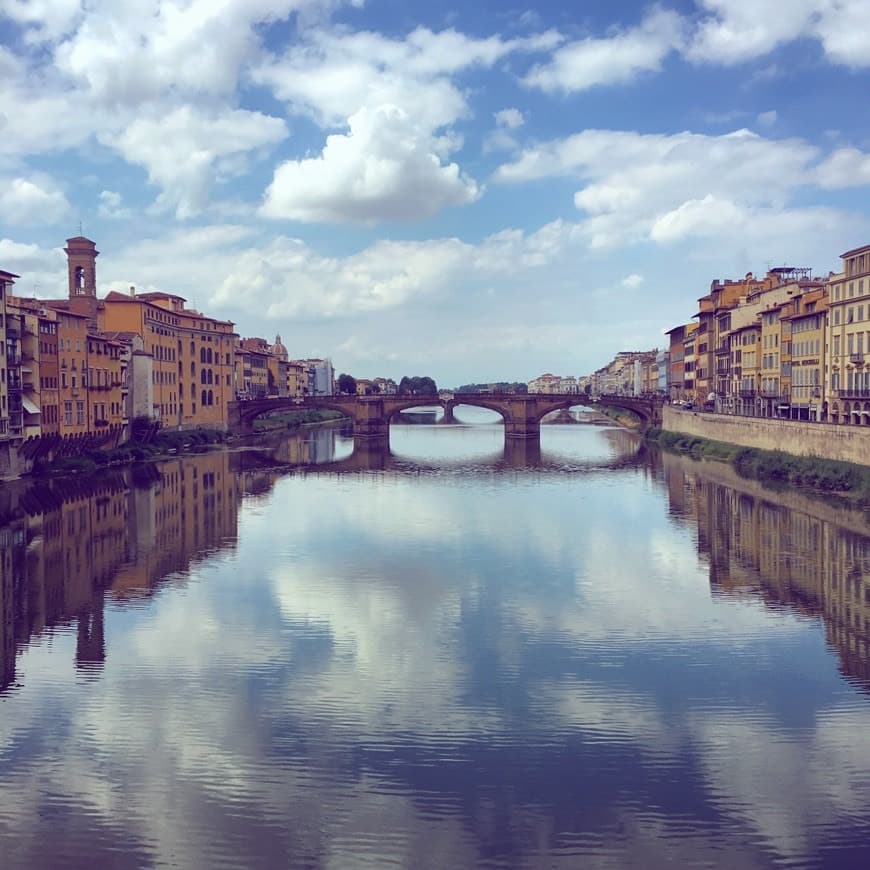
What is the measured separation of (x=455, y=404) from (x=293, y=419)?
29353 mm

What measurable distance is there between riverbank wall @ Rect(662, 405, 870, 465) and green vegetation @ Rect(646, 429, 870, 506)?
0.45m

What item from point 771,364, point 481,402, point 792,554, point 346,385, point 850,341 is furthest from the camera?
point 346,385

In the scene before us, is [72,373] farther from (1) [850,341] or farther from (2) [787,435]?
(1) [850,341]

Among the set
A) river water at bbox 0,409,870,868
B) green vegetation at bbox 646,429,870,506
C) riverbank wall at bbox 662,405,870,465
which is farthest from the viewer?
riverbank wall at bbox 662,405,870,465

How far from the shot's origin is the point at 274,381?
13662cm

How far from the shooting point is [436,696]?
16375 millimetres

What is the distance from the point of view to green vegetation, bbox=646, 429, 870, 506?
3969cm

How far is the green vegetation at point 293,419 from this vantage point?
97806 millimetres

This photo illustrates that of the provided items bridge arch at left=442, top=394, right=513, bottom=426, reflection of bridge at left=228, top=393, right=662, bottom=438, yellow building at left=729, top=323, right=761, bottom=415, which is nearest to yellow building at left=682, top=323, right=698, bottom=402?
reflection of bridge at left=228, top=393, right=662, bottom=438

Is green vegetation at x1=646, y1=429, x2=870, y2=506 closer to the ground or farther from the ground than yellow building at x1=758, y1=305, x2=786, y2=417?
closer to the ground

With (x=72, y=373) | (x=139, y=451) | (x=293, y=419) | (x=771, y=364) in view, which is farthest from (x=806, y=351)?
(x=293, y=419)

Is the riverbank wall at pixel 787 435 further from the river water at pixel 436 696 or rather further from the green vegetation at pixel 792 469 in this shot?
the river water at pixel 436 696

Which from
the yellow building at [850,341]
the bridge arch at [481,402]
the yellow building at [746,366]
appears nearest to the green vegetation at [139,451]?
the bridge arch at [481,402]

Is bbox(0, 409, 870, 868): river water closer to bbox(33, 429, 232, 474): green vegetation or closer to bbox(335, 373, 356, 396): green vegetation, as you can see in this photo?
bbox(33, 429, 232, 474): green vegetation
